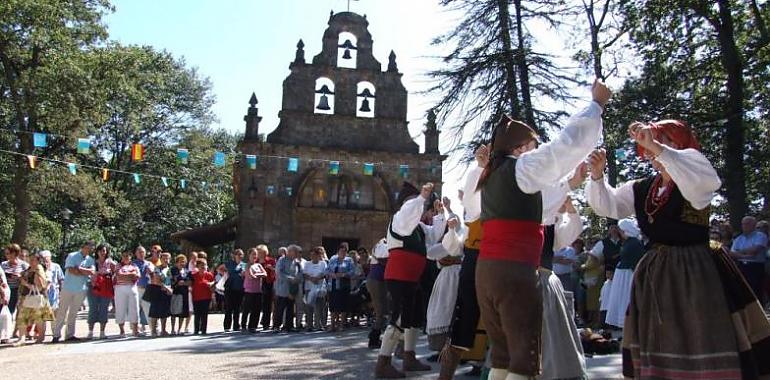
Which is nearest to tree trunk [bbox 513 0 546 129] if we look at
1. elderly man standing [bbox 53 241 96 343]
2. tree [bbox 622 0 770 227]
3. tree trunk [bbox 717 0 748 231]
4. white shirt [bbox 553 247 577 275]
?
tree [bbox 622 0 770 227]

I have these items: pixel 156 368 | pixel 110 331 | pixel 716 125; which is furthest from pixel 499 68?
pixel 156 368

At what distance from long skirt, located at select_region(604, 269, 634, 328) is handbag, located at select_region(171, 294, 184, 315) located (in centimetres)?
816

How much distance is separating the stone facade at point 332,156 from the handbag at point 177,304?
13.2 meters

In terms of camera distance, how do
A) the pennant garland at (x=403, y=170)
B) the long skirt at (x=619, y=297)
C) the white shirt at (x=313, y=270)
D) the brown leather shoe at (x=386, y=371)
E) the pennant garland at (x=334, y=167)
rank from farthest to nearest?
the pennant garland at (x=403, y=170)
the pennant garland at (x=334, y=167)
the white shirt at (x=313, y=270)
the long skirt at (x=619, y=297)
the brown leather shoe at (x=386, y=371)

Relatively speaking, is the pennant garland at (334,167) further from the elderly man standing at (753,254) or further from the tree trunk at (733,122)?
the elderly man standing at (753,254)

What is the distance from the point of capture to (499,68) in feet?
56.5

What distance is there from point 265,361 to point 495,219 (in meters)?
5.44

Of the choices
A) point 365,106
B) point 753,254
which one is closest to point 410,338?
point 753,254

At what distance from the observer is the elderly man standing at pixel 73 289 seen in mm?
11984

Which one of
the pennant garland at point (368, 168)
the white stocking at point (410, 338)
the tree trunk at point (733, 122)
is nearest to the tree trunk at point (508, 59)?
the tree trunk at point (733, 122)

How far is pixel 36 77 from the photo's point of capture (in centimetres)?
2430

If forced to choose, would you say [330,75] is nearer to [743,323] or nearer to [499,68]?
[499,68]

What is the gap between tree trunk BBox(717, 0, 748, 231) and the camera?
48.9ft

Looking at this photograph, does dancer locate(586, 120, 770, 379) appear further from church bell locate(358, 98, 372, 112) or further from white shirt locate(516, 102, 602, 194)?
church bell locate(358, 98, 372, 112)
